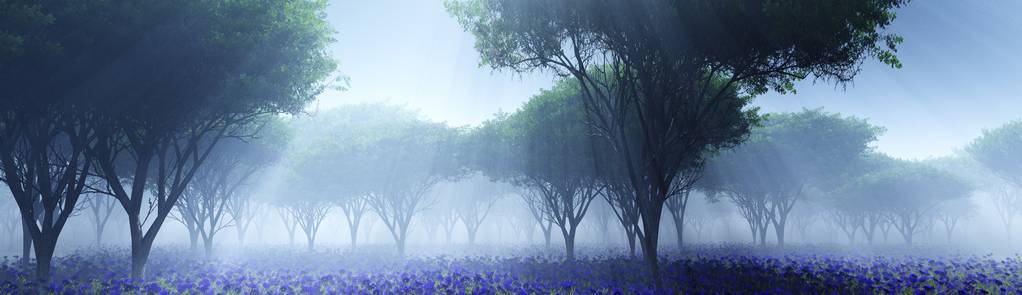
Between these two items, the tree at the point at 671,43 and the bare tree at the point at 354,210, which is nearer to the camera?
the tree at the point at 671,43

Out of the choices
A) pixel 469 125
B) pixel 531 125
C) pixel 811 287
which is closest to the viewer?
pixel 811 287

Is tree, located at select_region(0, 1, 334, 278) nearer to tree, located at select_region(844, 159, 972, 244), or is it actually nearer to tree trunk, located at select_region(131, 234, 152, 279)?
tree trunk, located at select_region(131, 234, 152, 279)

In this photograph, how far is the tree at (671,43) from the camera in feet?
35.7

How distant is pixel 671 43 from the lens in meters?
11.9

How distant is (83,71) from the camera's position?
39.3 ft

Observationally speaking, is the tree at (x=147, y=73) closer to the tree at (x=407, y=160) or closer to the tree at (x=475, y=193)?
the tree at (x=407, y=160)

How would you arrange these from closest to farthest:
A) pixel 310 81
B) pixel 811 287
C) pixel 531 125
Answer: pixel 811 287 → pixel 310 81 → pixel 531 125

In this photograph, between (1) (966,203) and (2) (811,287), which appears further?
(1) (966,203)

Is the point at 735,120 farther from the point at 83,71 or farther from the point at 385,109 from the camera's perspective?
the point at 385,109

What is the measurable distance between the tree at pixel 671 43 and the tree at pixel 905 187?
40.5 metres

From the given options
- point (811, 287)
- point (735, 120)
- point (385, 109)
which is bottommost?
point (811, 287)

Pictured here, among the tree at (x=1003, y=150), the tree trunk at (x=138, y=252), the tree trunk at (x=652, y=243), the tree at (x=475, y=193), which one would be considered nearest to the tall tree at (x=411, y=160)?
the tree at (x=475, y=193)

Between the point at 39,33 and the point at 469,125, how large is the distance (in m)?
22.5

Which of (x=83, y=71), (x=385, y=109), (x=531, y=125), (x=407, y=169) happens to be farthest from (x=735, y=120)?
(x=385, y=109)
